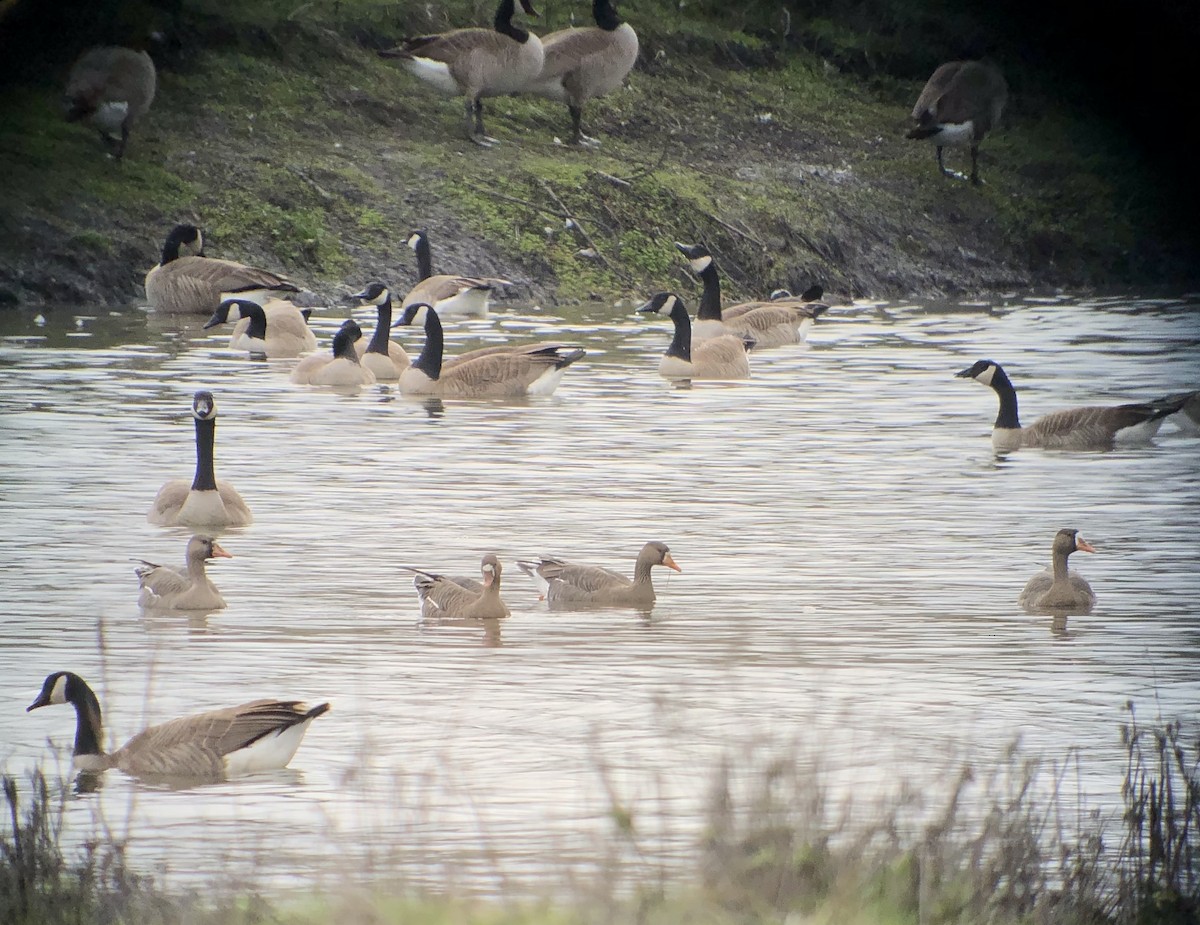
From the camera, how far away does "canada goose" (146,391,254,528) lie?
1139cm

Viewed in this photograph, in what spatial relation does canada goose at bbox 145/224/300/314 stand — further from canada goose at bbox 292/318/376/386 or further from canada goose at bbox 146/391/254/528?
canada goose at bbox 146/391/254/528

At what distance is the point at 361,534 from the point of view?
1134 centimetres

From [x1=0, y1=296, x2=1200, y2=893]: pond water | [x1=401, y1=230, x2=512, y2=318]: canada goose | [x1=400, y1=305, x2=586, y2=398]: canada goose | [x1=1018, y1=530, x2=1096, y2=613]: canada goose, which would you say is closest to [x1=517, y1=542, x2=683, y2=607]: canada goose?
[x1=0, y1=296, x2=1200, y2=893]: pond water

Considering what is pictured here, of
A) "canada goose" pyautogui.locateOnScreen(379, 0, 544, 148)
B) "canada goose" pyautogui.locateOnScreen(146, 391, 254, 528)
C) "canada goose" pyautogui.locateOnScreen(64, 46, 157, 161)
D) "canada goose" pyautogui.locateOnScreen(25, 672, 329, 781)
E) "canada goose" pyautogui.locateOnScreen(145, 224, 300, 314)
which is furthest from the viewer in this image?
"canada goose" pyautogui.locateOnScreen(379, 0, 544, 148)

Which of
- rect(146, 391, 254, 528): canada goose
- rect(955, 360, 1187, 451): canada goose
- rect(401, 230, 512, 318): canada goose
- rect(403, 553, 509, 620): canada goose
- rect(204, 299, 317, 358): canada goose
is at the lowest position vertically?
rect(403, 553, 509, 620): canada goose

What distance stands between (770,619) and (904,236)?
75.2 feet

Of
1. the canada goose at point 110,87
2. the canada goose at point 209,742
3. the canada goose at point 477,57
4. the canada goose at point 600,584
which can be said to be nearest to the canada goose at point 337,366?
the canada goose at point 110,87

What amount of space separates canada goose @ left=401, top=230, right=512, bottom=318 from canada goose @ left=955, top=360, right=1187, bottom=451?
9.10 meters

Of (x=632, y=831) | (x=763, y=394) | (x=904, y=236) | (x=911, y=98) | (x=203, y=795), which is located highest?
(x=911, y=98)

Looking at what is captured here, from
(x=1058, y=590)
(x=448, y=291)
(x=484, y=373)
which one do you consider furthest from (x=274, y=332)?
(x=1058, y=590)

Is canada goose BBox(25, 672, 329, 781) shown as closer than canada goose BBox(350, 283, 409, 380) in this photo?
Yes

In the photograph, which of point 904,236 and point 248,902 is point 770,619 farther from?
point 904,236

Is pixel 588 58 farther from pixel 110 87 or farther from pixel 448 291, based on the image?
pixel 110 87

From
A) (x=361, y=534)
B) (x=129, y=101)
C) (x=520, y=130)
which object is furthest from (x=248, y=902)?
(x=520, y=130)
